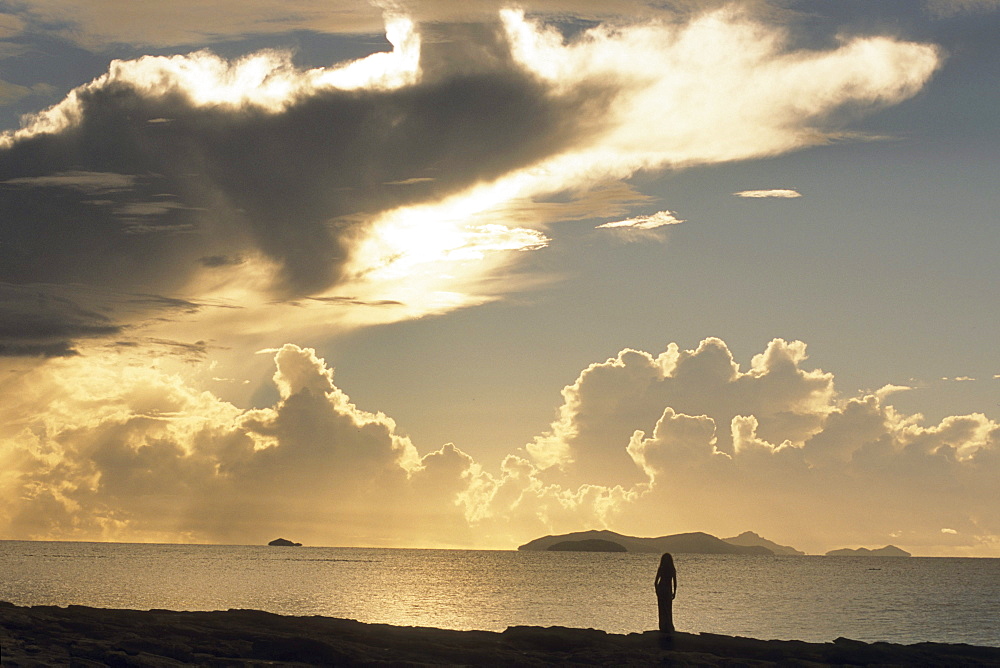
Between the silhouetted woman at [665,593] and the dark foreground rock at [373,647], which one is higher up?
the silhouetted woman at [665,593]

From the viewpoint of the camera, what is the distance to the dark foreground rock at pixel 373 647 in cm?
2488

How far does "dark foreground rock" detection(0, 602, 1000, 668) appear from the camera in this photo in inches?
979

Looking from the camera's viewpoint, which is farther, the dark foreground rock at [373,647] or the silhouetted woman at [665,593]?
the silhouetted woman at [665,593]

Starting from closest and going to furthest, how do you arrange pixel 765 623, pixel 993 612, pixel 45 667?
pixel 45 667, pixel 765 623, pixel 993 612

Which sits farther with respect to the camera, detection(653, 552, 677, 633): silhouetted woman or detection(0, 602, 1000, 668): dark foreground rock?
detection(653, 552, 677, 633): silhouetted woman

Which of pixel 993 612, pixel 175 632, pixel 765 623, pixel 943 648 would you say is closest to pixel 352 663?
pixel 175 632

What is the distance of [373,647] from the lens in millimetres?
27984

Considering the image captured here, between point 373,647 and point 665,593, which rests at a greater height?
point 665,593

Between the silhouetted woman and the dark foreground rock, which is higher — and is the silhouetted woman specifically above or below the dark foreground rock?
above

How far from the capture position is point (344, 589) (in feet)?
303

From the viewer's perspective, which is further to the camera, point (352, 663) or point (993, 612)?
point (993, 612)

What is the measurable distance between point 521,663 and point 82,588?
63865 mm

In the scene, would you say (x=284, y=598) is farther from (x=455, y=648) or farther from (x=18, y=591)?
(x=455, y=648)

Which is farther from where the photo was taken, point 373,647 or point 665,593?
point 665,593
